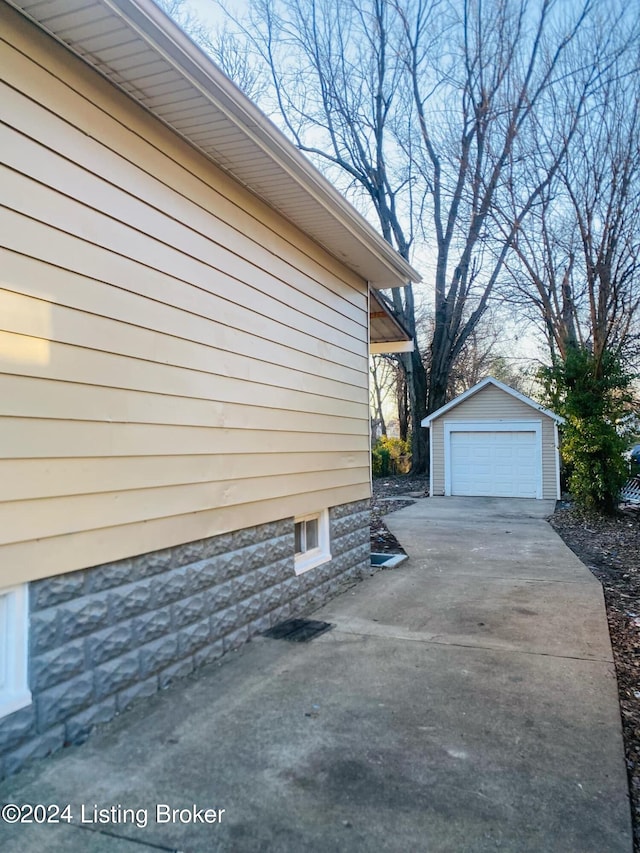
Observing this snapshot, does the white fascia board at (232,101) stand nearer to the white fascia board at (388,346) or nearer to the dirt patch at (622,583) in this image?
the white fascia board at (388,346)

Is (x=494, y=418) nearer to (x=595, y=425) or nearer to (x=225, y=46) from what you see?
(x=595, y=425)

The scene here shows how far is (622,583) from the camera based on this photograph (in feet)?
20.6

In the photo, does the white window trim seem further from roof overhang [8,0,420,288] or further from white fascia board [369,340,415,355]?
roof overhang [8,0,420,288]

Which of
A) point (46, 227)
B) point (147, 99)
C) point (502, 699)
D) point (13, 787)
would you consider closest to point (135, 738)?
point (13, 787)

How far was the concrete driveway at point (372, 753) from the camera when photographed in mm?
2102

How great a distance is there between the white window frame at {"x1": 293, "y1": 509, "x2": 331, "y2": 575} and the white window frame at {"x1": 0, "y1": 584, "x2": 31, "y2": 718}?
8.92ft

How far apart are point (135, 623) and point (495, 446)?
1401 centimetres

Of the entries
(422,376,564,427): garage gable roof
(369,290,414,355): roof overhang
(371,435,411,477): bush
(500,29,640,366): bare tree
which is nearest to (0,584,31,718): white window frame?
(369,290,414,355): roof overhang

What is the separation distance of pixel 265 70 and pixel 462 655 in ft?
60.3

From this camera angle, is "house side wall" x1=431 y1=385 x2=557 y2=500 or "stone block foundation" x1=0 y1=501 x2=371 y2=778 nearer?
"stone block foundation" x1=0 y1=501 x2=371 y2=778

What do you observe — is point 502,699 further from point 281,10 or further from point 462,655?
point 281,10

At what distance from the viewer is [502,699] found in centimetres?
325

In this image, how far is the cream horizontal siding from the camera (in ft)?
8.36

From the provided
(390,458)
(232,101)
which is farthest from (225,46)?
(390,458)
